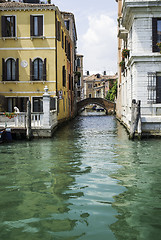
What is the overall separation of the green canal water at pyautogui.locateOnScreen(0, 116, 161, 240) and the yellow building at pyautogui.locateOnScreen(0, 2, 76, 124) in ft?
31.7

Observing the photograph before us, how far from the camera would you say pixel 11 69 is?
18.5 metres

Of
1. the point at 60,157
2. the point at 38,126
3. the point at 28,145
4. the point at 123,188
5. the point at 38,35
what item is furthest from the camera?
the point at 38,35

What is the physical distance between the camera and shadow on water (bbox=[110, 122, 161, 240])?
12.4 feet

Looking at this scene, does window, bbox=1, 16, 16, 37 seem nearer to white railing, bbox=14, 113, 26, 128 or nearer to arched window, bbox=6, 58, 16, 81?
arched window, bbox=6, 58, 16, 81

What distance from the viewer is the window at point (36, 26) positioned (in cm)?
1812

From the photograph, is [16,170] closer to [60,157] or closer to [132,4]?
[60,157]

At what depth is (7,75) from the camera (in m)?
18.5

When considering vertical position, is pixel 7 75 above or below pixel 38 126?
above

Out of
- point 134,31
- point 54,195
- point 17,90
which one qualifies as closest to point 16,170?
point 54,195

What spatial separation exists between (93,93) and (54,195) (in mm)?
81930

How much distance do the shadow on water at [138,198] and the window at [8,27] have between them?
1228cm

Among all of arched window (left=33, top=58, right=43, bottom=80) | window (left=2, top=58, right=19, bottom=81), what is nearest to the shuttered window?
arched window (left=33, top=58, right=43, bottom=80)

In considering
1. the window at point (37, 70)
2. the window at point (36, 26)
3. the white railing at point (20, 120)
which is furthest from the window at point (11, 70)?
the white railing at point (20, 120)

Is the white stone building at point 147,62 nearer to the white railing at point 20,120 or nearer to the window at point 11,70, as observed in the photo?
the white railing at point 20,120
